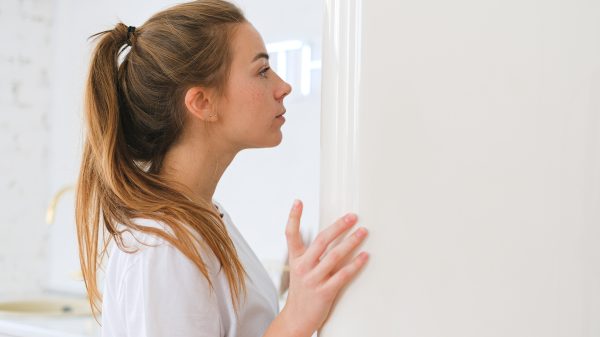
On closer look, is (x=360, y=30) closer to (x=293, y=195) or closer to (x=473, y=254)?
(x=473, y=254)

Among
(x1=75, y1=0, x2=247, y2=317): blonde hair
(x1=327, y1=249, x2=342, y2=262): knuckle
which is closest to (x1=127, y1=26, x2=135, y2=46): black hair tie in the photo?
(x1=75, y1=0, x2=247, y2=317): blonde hair

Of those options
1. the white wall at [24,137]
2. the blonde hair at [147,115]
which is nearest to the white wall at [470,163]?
the blonde hair at [147,115]

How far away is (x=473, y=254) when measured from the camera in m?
0.61

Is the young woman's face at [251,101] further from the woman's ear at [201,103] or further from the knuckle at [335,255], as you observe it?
the knuckle at [335,255]

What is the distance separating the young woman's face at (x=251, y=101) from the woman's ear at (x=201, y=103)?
0.01 metres

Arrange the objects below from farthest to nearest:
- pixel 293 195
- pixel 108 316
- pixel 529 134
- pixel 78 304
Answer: pixel 78 304 → pixel 293 195 → pixel 108 316 → pixel 529 134

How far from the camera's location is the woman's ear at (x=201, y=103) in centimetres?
108

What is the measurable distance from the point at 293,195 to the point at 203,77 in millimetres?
1459

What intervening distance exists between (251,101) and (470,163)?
0.50 m

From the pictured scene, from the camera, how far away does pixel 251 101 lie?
1053 mm

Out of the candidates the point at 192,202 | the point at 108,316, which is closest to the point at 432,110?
the point at 192,202

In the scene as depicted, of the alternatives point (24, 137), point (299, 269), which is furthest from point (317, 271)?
point (24, 137)

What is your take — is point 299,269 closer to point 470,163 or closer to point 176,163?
point 470,163

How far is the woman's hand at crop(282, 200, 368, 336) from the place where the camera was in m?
0.67
